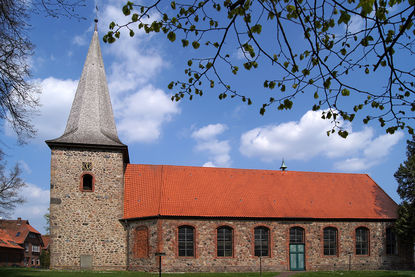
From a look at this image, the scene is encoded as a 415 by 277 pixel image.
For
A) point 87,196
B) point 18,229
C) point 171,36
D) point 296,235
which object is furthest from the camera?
point 18,229

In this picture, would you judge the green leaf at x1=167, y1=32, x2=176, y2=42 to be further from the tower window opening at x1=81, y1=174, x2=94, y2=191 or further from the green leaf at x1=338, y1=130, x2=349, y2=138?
the tower window opening at x1=81, y1=174, x2=94, y2=191

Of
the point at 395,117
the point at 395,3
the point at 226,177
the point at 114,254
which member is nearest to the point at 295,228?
the point at 226,177

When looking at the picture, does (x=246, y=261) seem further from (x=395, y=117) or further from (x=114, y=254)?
(x=395, y=117)

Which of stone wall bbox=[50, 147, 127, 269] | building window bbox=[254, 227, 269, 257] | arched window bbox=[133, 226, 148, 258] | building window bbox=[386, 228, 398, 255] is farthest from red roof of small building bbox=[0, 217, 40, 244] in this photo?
building window bbox=[386, 228, 398, 255]

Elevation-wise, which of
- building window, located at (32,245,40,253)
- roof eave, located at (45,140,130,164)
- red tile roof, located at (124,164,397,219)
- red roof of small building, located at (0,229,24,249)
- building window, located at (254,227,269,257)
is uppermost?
roof eave, located at (45,140,130,164)

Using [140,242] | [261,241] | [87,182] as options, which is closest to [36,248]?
[87,182]

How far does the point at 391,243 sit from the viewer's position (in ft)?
87.8

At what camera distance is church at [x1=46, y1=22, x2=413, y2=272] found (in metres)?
23.2

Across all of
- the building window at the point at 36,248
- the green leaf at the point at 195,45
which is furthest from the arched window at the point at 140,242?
the building window at the point at 36,248

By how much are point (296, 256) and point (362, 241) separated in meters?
4.95

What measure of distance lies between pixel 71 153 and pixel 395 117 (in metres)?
20.8

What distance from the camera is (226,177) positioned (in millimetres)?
27656

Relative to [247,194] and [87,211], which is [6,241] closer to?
[87,211]

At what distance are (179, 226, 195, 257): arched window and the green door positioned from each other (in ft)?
21.1
